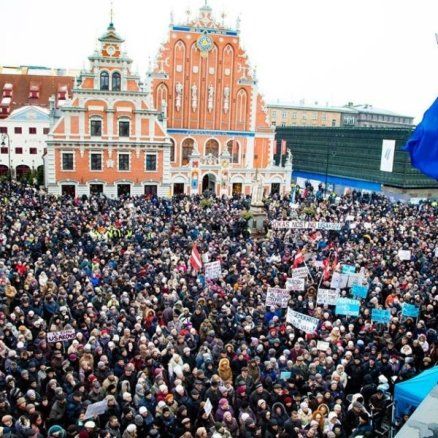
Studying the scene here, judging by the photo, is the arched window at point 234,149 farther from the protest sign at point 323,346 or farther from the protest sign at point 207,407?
the protest sign at point 207,407

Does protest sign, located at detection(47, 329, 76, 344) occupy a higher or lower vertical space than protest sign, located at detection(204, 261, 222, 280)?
lower

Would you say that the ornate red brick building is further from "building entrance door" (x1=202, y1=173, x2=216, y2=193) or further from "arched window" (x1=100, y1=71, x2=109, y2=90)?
"arched window" (x1=100, y1=71, x2=109, y2=90)

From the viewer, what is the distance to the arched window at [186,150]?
Result: 46719 mm

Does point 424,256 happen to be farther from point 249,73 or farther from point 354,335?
point 249,73

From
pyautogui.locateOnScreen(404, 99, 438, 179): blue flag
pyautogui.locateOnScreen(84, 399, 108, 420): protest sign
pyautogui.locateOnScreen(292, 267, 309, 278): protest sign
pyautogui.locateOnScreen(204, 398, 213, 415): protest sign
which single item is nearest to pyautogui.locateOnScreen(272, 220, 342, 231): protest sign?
pyautogui.locateOnScreen(292, 267, 309, 278): protest sign

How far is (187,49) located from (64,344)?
37.1m

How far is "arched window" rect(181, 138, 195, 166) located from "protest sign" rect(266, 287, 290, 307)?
32512 mm

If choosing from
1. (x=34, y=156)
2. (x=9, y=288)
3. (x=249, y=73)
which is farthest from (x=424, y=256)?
(x=34, y=156)

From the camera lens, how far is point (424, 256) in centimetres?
2100

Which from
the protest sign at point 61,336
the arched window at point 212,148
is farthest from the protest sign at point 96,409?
the arched window at point 212,148

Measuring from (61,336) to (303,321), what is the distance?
19.4 ft

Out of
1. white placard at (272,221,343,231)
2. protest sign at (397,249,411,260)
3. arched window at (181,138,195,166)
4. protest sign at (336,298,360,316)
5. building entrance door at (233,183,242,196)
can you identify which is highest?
arched window at (181,138,195,166)

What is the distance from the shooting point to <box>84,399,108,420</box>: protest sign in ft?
31.4

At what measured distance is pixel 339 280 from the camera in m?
16.9
